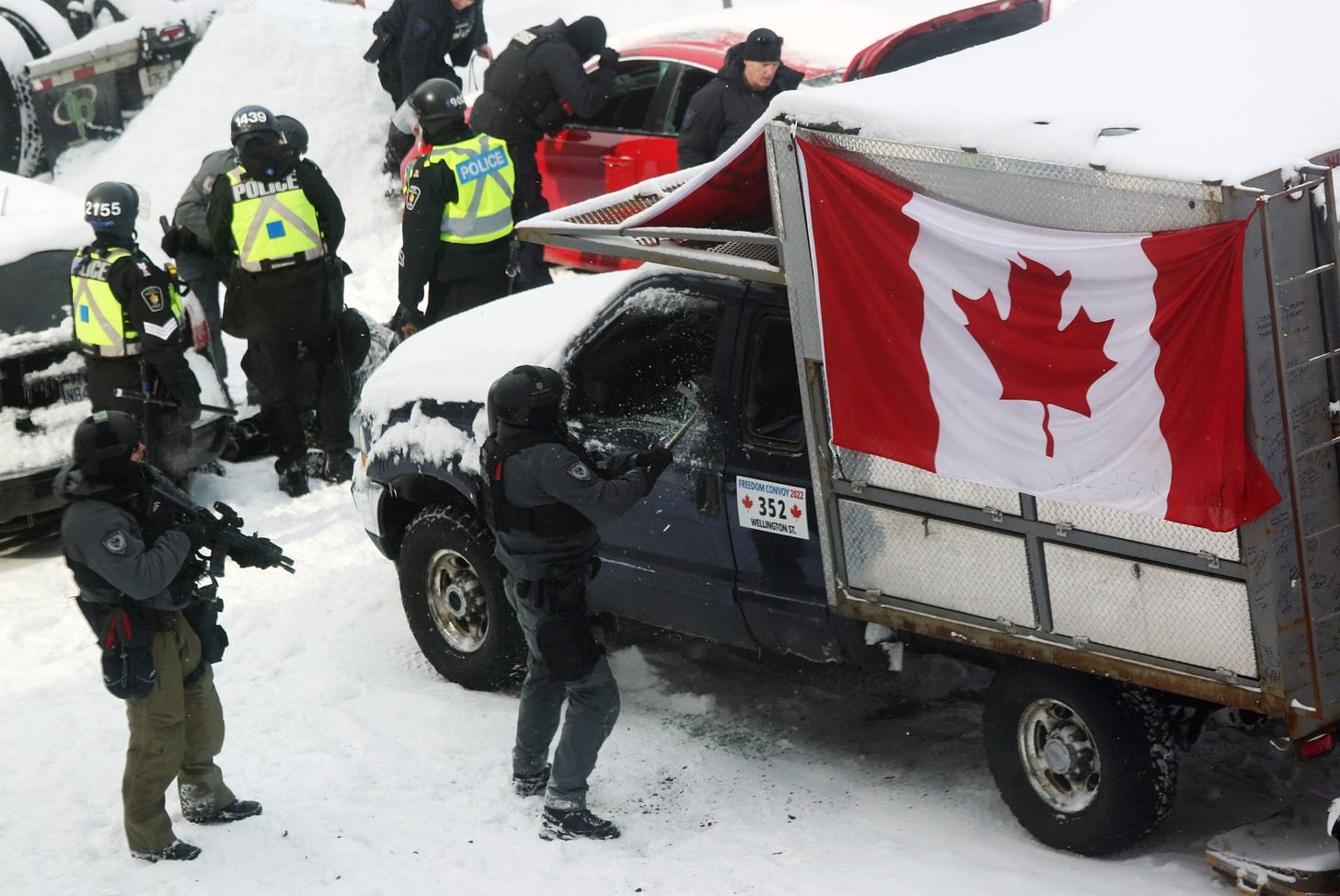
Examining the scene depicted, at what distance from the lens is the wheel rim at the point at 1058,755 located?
5.24 meters

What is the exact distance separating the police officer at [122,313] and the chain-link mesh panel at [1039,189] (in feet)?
13.3

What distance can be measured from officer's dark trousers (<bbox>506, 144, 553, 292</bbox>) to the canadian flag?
5.16 meters

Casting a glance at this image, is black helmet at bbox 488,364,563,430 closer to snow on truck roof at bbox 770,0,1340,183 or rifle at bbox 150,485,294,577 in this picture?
rifle at bbox 150,485,294,577

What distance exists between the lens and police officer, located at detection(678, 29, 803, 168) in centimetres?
955

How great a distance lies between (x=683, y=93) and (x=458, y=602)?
4.74 meters

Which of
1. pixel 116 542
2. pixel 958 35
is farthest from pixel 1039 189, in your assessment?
pixel 958 35

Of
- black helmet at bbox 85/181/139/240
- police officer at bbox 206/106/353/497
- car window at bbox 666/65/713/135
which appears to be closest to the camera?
black helmet at bbox 85/181/139/240

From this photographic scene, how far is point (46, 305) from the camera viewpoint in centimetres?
840

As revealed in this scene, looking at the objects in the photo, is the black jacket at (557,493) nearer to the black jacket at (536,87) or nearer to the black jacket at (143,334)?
the black jacket at (143,334)

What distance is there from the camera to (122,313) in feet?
26.7

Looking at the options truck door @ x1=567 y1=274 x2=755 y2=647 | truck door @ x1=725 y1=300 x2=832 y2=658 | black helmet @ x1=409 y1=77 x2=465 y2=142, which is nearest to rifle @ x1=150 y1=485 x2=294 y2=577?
truck door @ x1=567 y1=274 x2=755 y2=647

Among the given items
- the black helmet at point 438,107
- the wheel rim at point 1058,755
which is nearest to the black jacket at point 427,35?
the black helmet at point 438,107

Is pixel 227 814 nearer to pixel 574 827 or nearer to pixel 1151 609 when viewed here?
pixel 574 827

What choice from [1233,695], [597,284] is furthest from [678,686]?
[1233,695]
